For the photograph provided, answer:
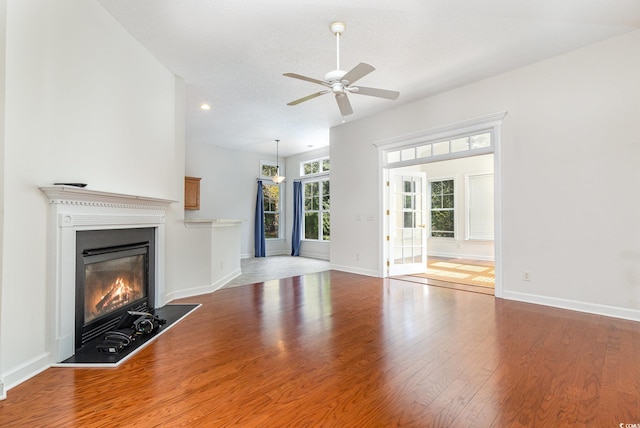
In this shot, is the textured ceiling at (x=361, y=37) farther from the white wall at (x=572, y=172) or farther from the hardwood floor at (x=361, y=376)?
the hardwood floor at (x=361, y=376)

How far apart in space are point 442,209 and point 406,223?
11.7ft

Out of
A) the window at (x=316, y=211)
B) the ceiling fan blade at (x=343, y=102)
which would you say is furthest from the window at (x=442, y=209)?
the ceiling fan blade at (x=343, y=102)

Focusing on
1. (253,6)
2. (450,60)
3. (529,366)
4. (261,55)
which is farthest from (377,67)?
(529,366)

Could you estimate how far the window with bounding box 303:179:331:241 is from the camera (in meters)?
8.86

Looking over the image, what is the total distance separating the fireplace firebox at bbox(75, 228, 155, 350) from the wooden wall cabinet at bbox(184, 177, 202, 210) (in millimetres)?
3943

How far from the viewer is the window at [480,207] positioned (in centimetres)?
779

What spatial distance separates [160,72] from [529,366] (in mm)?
4953

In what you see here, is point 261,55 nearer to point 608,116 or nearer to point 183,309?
point 183,309

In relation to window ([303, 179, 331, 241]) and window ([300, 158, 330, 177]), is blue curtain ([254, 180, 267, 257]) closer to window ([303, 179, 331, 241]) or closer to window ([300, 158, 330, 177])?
window ([303, 179, 331, 241])

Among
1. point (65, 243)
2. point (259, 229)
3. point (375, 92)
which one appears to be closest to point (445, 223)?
point (259, 229)

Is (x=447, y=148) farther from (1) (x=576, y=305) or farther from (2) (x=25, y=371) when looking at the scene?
(2) (x=25, y=371)

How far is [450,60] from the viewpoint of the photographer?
374cm

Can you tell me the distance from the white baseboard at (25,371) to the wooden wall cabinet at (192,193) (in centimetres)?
544

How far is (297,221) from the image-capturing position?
363 inches
